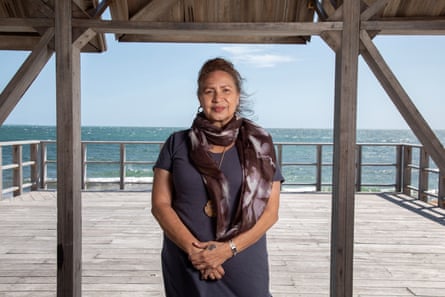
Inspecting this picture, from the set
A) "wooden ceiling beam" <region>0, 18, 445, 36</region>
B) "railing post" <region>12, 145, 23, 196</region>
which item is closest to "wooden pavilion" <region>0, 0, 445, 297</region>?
"wooden ceiling beam" <region>0, 18, 445, 36</region>

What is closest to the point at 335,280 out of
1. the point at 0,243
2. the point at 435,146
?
the point at 435,146

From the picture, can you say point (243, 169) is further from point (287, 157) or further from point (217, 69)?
point (287, 157)

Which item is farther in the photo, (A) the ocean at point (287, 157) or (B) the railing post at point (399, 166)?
(A) the ocean at point (287, 157)

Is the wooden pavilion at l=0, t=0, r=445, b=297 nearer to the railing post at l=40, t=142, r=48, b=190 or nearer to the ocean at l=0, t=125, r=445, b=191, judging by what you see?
the railing post at l=40, t=142, r=48, b=190

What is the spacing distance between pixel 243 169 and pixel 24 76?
1430mm

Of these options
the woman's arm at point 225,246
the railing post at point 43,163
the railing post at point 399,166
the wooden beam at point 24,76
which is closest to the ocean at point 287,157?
the railing post at point 399,166

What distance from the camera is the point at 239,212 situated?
1.48 metres

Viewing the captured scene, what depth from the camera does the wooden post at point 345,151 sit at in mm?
2359

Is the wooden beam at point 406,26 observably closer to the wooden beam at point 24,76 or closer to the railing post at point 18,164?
the wooden beam at point 24,76

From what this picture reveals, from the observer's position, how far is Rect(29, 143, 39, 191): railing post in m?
7.79

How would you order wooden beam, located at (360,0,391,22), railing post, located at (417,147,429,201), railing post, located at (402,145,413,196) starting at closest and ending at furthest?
wooden beam, located at (360,0,391,22)
railing post, located at (417,147,429,201)
railing post, located at (402,145,413,196)

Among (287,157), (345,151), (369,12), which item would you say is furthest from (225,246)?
(287,157)

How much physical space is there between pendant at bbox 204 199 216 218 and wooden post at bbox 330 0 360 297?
1.18 m

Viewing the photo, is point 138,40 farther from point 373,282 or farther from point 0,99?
point 373,282
